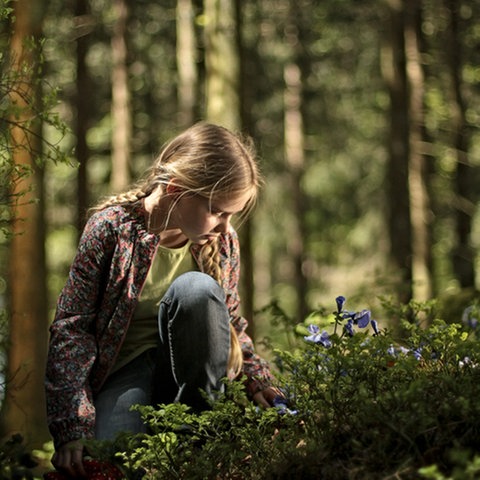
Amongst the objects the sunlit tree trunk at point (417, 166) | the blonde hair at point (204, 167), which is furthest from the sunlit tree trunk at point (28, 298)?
the sunlit tree trunk at point (417, 166)

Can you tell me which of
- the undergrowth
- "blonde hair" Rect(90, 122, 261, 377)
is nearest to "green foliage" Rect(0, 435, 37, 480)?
the undergrowth

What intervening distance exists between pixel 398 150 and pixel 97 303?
21.2ft

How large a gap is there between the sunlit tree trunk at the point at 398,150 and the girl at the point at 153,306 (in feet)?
16.7

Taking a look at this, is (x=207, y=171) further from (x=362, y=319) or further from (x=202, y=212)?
(x=362, y=319)

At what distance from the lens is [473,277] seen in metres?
11.9

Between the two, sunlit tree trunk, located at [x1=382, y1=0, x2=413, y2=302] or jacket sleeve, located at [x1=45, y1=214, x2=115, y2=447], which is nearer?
jacket sleeve, located at [x1=45, y1=214, x2=115, y2=447]

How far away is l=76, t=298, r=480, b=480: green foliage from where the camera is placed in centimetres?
253

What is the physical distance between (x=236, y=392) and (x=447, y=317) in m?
3.96

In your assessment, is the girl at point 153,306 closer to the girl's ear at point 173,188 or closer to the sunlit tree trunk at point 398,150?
the girl's ear at point 173,188

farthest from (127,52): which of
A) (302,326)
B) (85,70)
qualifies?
(302,326)

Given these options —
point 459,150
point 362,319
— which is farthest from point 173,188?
point 459,150

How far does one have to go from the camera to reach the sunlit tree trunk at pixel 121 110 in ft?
38.0

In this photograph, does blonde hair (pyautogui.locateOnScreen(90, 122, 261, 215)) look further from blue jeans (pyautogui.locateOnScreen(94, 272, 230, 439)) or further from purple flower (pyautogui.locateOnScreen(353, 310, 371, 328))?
purple flower (pyautogui.locateOnScreen(353, 310, 371, 328))

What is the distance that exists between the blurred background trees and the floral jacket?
59 centimetres
